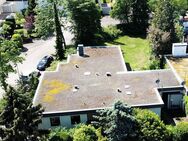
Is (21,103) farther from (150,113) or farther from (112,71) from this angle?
(112,71)

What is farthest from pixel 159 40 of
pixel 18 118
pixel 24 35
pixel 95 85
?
pixel 24 35

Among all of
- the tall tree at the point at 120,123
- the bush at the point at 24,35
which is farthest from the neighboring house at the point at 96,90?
the bush at the point at 24,35

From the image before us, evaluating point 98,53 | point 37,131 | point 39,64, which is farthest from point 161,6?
point 37,131

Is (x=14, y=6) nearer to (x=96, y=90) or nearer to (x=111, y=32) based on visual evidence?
(x=111, y=32)

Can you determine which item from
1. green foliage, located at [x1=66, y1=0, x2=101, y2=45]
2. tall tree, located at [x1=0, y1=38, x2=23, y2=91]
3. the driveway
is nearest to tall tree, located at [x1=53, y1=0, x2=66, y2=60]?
green foliage, located at [x1=66, y1=0, x2=101, y2=45]

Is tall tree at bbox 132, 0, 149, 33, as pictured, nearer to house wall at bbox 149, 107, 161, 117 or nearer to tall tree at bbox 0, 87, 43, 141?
house wall at bbox 149, 107, 161, 117

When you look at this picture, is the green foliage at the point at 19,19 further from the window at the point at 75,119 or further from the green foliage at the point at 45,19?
the window at the point at 75,119
